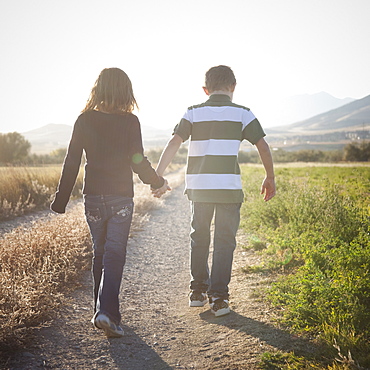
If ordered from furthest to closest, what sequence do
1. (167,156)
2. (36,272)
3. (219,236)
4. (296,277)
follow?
(36,272), (296,277), (167,156), (219,236)

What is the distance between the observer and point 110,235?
3170 mm

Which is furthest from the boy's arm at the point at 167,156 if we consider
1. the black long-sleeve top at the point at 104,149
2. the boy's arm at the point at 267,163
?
the boy's arm at the point at 267,163

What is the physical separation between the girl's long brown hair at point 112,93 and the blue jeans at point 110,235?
0.74 m

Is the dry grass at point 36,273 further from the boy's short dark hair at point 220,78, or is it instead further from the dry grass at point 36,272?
the boy's short dark hair at point 220,78

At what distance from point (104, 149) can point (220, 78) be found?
1.31 metres

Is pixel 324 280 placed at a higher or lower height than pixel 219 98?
lower

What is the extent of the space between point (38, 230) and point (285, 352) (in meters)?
3.83

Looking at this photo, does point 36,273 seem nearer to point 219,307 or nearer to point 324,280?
point 219,307

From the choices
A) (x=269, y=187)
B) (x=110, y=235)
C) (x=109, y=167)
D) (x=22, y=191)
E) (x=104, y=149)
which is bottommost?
(x=22, y=191)

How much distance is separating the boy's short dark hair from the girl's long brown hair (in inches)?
33.1

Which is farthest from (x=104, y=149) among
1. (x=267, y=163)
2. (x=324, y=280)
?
(x=324, y=280)

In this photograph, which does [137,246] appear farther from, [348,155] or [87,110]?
[348,155]

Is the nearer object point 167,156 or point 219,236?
point 219,236

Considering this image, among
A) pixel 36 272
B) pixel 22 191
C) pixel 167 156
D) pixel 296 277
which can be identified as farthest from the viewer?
pixel 22 191
